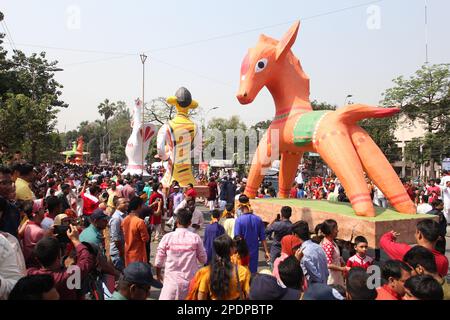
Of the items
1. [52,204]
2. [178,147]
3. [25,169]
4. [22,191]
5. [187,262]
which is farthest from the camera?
[178,147]

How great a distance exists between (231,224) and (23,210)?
2725 mm

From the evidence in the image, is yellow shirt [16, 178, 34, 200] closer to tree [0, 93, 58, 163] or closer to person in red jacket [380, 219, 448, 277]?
person in red jacket [380, 219, 448, 277]

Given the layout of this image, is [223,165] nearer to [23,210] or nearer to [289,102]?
[289,102]

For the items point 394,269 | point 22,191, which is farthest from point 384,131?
point 394,269

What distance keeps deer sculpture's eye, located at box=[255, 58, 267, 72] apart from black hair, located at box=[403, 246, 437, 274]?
19.4ft

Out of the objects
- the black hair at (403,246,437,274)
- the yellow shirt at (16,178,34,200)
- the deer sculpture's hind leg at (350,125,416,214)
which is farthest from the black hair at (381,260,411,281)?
the yellow shirt at (16,178,34,200)

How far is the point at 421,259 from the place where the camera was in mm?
3055

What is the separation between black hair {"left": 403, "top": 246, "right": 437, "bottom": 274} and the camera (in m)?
3.03

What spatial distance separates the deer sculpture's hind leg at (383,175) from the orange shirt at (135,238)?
13.4ft

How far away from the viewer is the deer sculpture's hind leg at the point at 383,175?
23.1 feet

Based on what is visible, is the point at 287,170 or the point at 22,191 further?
the point at 287,170

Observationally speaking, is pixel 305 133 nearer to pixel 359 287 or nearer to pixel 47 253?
pixel 359 287

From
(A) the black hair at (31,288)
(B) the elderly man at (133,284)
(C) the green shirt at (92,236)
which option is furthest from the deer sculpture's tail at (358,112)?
(A) the black hair at (31,288)

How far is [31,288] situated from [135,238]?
272 centimetres
